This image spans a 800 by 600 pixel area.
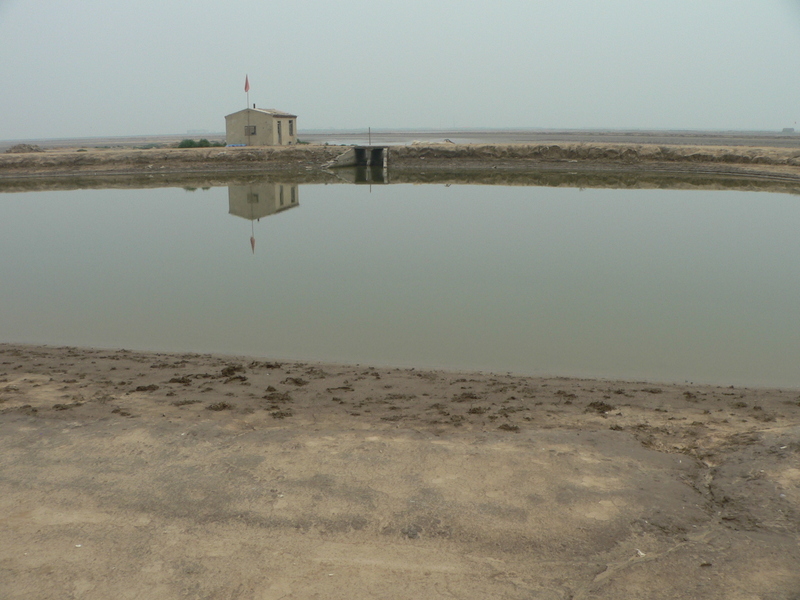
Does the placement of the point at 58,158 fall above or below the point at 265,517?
above

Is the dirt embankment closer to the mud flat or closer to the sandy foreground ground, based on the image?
the mud flat

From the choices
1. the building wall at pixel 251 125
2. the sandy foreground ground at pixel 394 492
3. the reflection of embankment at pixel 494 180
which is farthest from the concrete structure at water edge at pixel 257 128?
the sandy foreground ground at pixel 394 492

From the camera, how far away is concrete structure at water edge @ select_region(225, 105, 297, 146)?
42062mm

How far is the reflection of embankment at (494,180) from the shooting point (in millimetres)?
33125

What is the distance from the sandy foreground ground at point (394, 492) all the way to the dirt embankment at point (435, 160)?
34.3 meters

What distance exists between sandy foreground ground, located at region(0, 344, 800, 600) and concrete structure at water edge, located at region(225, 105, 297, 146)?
1435 inches

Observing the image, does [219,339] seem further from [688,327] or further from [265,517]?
[688,327]

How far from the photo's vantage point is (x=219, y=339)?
10625 mm

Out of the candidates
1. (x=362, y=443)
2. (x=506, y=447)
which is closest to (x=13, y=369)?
(x=362, y=443)

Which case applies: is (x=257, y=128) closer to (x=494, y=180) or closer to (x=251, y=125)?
(x=251, y=125)

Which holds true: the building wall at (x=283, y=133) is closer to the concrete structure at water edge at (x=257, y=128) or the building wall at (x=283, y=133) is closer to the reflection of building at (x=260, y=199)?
the concrete structure at water edge at (x=257, y=128)

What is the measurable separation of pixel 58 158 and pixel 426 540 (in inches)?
1700

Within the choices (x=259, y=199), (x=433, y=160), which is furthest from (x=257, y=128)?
(x=259, y=199)

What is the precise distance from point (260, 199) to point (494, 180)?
568 inches
